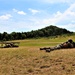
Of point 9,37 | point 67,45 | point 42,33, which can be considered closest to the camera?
point 67,45

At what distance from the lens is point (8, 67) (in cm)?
1816

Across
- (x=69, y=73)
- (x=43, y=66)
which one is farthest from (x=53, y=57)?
(x=69, y=73)

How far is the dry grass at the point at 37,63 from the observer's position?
16.5 m

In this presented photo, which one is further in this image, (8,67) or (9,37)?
(9,37)

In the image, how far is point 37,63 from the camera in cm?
1856

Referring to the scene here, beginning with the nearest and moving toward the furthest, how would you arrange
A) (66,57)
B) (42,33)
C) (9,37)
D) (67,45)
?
(66,57) → (67,45) → (9,37) → (42,33)

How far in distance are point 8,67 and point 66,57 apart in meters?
5.21

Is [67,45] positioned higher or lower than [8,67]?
higher

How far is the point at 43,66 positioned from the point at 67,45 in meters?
7.57

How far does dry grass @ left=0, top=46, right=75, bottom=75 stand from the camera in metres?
16.5

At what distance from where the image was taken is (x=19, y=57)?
20.8 m

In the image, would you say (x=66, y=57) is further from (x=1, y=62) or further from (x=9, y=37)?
(x=9, y=37)

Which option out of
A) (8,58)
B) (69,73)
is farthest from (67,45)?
(69,73)

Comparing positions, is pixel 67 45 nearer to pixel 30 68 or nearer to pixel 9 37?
pixel 30 68
